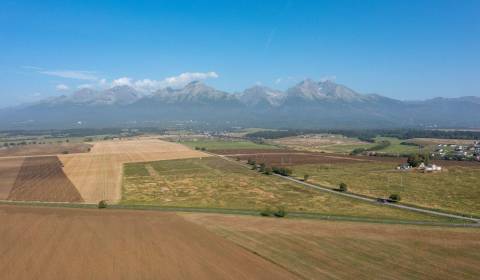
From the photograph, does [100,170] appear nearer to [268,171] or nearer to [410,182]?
[268,171]

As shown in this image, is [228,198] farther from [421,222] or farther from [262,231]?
[421,222]

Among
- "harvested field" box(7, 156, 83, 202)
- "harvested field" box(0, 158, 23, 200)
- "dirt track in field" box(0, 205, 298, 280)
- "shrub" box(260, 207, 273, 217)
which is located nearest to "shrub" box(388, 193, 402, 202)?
"shrub" box(260, 207, 273, 217)

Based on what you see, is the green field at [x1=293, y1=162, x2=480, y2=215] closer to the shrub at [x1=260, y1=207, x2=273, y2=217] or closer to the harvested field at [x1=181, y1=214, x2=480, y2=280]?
the harvested field at [x1=181, y1=214, x2=480, y2=280]

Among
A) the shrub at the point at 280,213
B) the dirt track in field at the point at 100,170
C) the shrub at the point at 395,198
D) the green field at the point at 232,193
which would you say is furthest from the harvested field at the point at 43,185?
the shrub at the point at 395,198

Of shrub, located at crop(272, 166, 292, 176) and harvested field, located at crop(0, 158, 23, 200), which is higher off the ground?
shrub, located at crop(272, 166, 292, 176)

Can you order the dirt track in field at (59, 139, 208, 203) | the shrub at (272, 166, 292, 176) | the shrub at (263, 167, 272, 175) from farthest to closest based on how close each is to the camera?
the shrub at (263, 167, 272, 175) < the shrub at (272, 166, 292, 176) < the dirt track in field at (59, 139, 208, 203)

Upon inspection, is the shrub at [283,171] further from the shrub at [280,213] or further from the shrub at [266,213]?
the shrub at [280,213]

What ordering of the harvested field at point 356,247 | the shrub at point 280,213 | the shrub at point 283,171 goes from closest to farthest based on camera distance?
1. the harvested field at point 356,247
2. the shrub at point 280,213
3. the shrub at point 283,171
